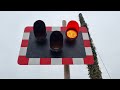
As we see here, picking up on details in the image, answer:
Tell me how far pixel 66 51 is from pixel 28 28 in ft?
3.22

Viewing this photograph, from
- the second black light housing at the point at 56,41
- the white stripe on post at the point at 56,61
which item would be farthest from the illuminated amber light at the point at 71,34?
the white stripe on post at the point at 56,61

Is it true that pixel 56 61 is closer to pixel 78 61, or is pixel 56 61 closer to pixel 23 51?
pixel 78 61

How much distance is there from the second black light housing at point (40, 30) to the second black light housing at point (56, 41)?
254 mm

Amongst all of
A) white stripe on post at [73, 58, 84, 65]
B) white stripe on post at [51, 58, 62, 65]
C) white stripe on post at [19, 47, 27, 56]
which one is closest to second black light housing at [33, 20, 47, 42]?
white stripe on post at [19, 47, 27, 56]

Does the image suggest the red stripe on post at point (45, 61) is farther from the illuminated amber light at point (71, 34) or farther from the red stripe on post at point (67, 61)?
the illuminated amber light at point (71, 34)

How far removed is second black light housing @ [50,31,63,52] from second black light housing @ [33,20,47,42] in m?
0.25

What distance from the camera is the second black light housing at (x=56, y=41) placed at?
161 inches

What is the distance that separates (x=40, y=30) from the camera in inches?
170

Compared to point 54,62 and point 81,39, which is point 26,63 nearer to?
point 54,62

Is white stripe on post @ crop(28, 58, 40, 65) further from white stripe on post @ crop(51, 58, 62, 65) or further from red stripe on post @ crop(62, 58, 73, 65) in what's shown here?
red stripe on post @ crop(62, 58, 73, 65)

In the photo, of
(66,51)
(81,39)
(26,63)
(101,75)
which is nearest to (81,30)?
(81,39)

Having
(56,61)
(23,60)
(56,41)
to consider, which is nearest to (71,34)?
(56,41)

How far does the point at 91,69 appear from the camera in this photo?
60.0 feet

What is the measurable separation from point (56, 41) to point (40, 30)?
31 cm
